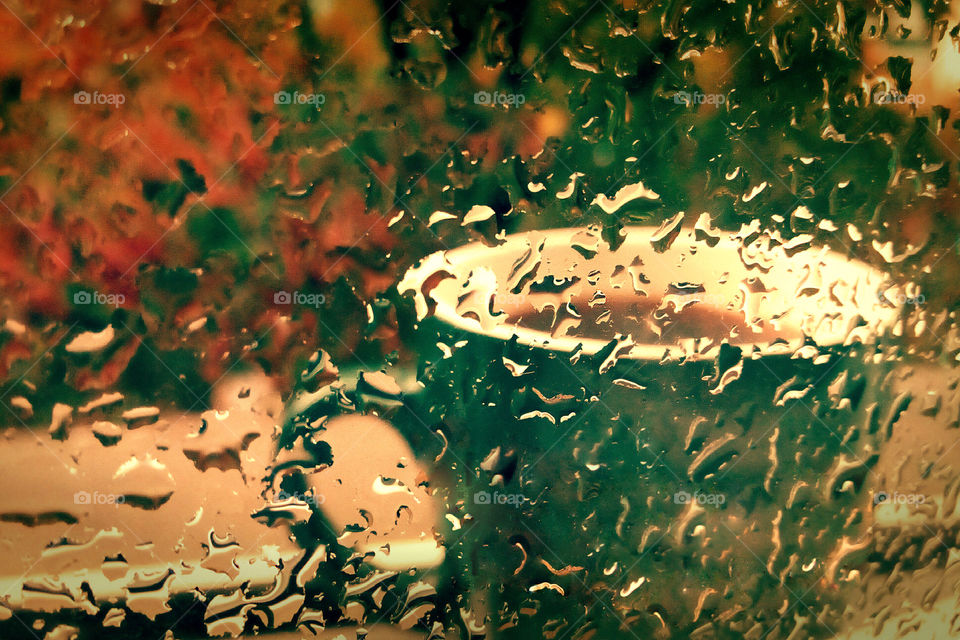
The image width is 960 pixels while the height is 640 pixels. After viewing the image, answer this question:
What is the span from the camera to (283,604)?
0.65 meters

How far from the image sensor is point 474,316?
65 centimetres

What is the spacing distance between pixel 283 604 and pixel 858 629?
27.8 inches

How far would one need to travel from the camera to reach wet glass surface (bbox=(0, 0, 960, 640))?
60 cm

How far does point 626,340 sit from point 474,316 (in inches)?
7.0

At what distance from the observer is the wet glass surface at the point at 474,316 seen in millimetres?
595

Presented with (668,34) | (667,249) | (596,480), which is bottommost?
(596,480)

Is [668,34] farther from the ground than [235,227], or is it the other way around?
[668,34]

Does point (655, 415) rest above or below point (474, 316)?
below

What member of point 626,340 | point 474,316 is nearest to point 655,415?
point 626,340

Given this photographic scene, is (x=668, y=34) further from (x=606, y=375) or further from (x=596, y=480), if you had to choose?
(x=596, y=480)

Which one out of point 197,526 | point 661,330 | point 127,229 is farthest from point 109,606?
point 661,330

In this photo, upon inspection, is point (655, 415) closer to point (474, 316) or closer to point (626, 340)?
point (626, 340)

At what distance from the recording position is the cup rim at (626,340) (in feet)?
2.10

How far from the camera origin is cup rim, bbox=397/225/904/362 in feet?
2.10
